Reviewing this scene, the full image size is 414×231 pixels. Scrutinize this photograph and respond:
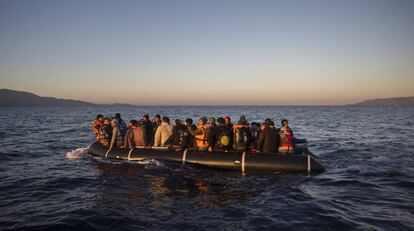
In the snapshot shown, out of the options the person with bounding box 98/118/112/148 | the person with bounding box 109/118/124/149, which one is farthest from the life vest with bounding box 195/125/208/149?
the person with bounding box 98/118/112/148

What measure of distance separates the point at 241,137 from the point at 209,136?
129 cm

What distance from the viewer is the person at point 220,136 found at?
12.2 metres

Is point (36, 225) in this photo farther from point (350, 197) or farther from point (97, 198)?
point (350, 197)

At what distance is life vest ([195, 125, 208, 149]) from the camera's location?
40.5 ft

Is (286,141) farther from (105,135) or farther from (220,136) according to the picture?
(105,135)

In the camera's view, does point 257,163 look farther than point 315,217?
Yes

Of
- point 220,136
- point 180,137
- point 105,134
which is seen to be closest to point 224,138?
point 220,136

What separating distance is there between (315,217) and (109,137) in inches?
402

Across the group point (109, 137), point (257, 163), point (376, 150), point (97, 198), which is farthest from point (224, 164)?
point (376, 150)

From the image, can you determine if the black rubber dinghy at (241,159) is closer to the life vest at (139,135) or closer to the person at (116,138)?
the life vest at (139,135)

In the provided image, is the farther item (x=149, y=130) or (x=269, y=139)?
(x=149, y=130)

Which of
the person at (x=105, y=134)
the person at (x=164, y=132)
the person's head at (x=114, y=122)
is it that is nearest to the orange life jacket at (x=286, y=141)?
the person at (x=164, y=132)

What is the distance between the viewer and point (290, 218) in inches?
294

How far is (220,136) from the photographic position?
12273 millimetres
